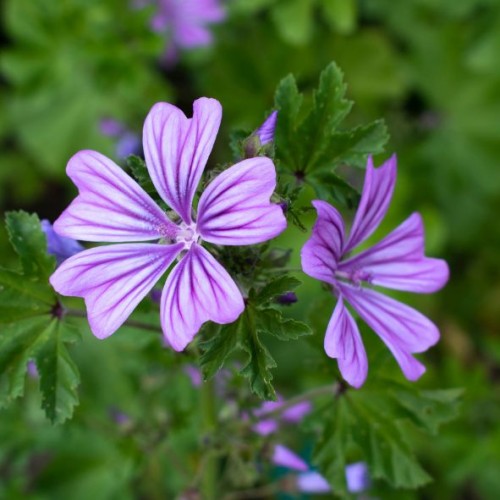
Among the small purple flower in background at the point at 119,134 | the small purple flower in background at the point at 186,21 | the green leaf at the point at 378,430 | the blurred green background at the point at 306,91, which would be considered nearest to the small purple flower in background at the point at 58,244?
the green leaf at the point at 378,430

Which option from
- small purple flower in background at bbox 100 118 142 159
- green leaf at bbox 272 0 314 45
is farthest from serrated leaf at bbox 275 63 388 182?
small purple flower in background at bbox 100 118 142 159

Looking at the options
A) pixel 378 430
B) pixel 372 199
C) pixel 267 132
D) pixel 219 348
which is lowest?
pixel 378 430

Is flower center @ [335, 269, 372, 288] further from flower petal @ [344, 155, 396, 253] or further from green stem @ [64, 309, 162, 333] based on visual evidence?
green stem @ [64, 309, 162, 333]

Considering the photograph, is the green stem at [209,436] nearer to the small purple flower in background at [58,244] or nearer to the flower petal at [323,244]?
the small purple flower in background at [58,244]

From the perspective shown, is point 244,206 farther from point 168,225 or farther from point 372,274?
point 372,274

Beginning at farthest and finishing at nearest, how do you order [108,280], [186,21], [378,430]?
[186,21], [378,430], [108,280]

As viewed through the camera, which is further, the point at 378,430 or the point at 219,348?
the point at 378,430

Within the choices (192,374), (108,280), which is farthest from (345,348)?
(192,374)
